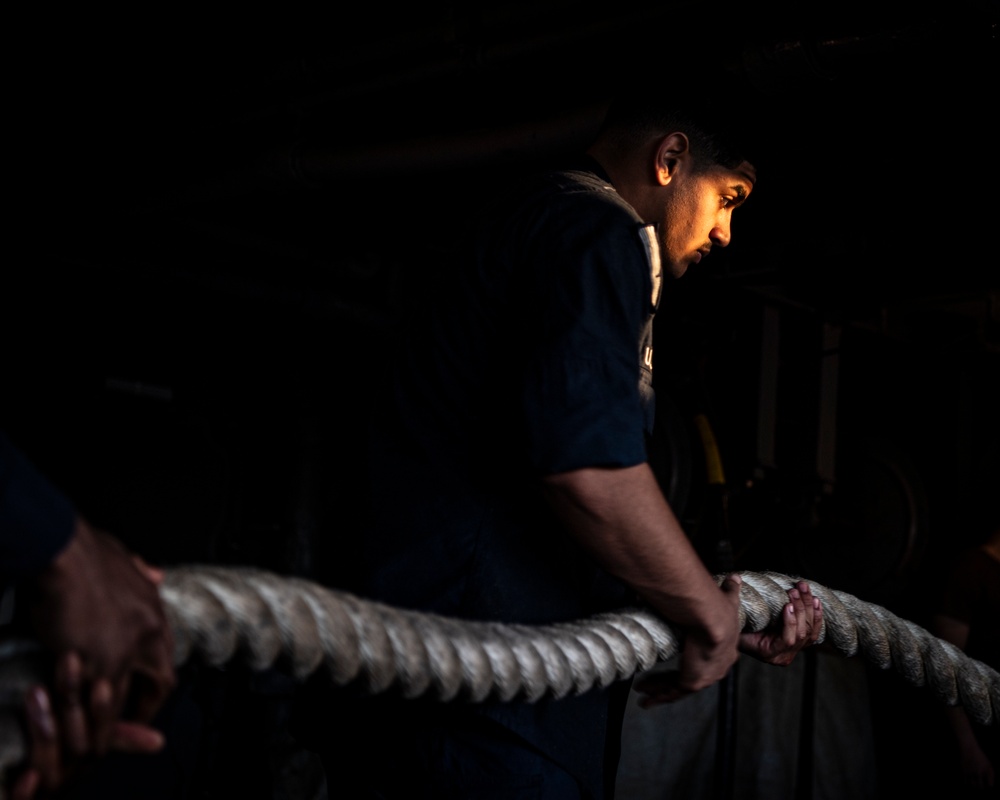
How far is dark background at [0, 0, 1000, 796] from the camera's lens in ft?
7.21

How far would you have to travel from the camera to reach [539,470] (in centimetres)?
100

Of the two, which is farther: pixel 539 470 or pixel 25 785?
pixel 539 470

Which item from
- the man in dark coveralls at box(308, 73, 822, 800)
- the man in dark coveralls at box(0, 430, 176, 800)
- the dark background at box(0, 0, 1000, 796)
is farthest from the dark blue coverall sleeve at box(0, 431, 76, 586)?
the dark background at box(0, 0, 1000, 796)

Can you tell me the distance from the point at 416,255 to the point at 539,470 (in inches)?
125

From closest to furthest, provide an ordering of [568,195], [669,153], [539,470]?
1. [539,470]
2. [568,195]
3. [669,153]

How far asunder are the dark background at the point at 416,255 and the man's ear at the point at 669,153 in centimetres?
12

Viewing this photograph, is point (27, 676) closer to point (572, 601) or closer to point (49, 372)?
point (572, 601)

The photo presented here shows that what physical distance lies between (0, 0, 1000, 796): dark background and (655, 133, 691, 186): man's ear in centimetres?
12

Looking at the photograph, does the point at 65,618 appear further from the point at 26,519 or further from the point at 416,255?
the point at 416,255

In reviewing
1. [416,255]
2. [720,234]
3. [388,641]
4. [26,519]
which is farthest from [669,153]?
[416,255]

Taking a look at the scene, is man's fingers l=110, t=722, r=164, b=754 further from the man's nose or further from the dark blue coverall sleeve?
the man's nose

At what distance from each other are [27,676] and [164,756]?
9.32ft

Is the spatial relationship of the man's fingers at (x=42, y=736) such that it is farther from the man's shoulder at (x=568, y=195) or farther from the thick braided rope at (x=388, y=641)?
the man's shoulder at (x=568, y=195)

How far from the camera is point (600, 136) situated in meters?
1.39
